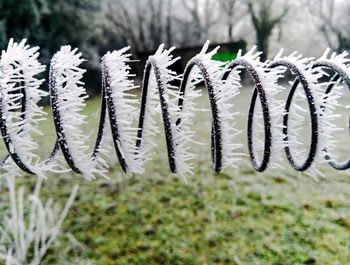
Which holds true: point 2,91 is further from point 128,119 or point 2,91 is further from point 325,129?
point 325,129

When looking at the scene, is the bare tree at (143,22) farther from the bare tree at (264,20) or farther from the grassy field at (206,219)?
the grassy field at (206,219)

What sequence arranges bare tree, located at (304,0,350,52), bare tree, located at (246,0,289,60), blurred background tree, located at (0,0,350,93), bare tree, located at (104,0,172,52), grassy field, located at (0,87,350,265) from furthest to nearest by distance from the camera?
1. bare tree, located at (246,0,289,60)
2. bare tree, located at (104,0,172,52)
3. blurred background tree, located at (0,0,350,93)
4. bare tree, located at (304,0,350,52)
5. grassy field, located at (0,87,350,265)

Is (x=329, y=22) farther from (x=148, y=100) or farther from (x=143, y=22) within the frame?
(x=148, y=100)

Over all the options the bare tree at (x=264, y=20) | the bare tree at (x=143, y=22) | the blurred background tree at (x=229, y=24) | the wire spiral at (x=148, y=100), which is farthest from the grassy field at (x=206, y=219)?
the bare tree at (x=264, y=20)

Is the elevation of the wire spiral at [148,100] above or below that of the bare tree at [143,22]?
below

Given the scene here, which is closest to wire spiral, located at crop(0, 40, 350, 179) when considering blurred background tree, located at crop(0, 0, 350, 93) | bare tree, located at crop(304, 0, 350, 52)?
blurred background tree, located at crop(0, 0, 350, 93)

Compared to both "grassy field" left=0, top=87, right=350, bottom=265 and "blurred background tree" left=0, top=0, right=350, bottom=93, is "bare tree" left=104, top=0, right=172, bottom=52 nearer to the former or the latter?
"blurred background tree" left=0, top=0, right=350, bottom=93
